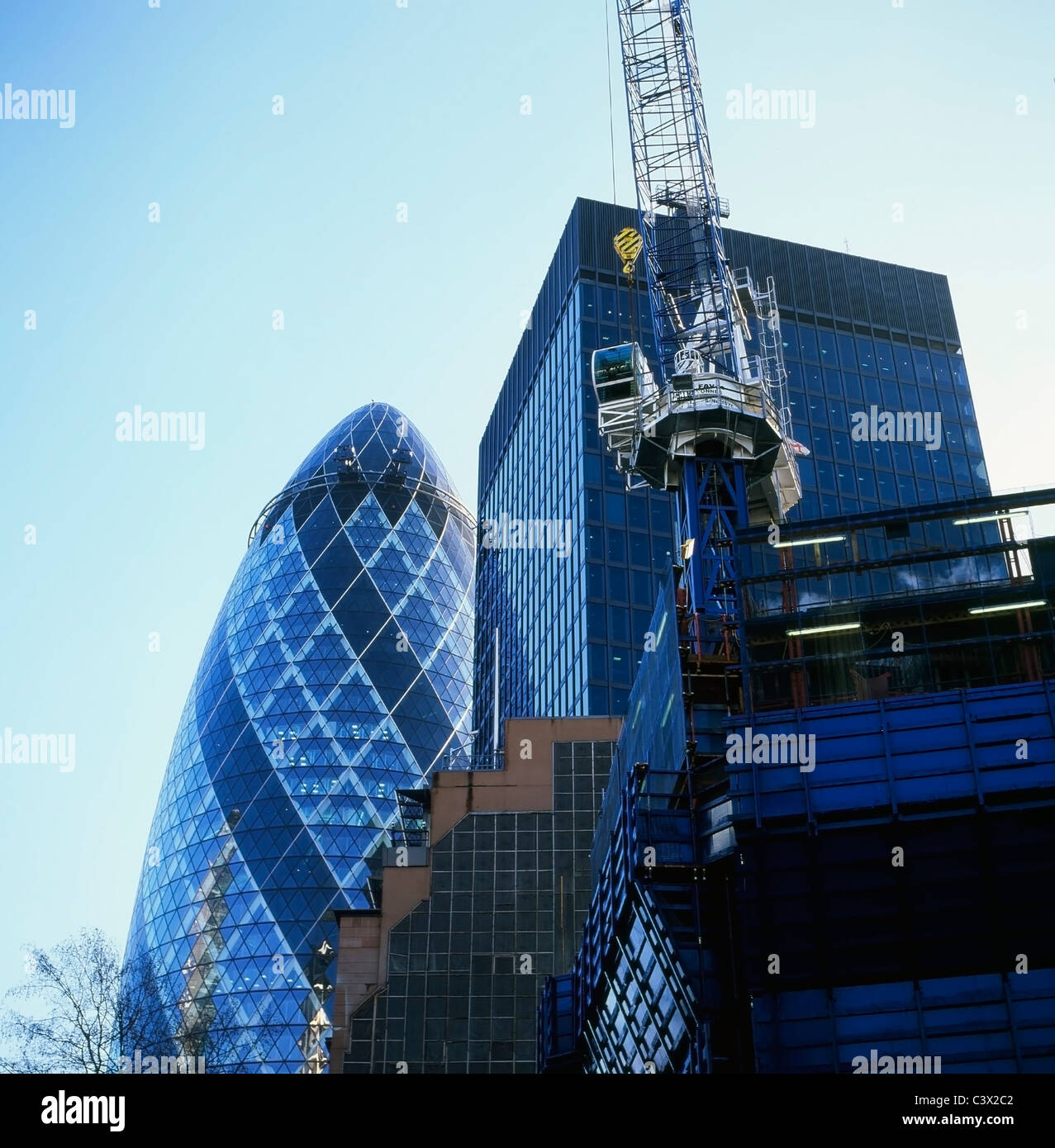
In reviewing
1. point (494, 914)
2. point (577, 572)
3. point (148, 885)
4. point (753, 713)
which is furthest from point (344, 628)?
point (753, 713)

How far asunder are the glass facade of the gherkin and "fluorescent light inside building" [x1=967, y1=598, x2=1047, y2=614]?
6796 centimetres

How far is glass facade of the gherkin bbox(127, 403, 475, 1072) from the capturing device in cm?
10806

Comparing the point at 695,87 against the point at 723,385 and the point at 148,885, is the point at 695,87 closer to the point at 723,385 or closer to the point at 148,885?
the point at 723,385

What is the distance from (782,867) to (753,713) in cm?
436

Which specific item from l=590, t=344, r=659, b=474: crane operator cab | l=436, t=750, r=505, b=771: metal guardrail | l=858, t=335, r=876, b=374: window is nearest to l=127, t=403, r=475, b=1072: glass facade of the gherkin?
l=436, t=750, r=505, b=771: metal guardrail

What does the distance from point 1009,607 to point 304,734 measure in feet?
295

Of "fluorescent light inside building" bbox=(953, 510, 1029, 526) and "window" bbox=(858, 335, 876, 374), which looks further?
"window" bbox=(858, 335, 876, 374)

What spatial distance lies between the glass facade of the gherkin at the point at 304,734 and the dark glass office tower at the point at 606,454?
15.6 m

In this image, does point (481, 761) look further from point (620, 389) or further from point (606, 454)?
point (620, 389)

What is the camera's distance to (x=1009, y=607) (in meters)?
38.0

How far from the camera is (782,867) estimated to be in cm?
3566

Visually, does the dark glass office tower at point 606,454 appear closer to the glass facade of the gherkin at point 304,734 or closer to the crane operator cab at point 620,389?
the glass facade of the gherkin at point 304,734

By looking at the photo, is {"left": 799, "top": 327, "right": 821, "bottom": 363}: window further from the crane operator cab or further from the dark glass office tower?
the crane operator cab
